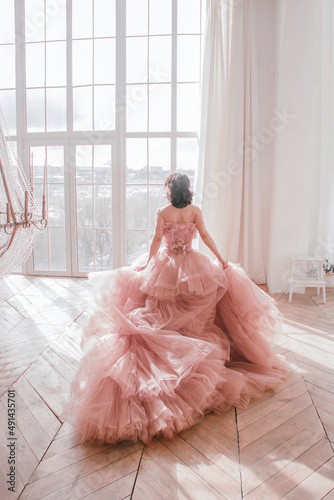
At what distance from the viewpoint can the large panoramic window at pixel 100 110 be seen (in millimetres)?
5328

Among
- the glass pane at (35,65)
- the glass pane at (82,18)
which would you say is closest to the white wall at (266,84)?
the glass pane at (82,18)

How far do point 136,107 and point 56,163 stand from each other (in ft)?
4.39

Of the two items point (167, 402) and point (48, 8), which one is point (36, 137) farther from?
point (167, 402)

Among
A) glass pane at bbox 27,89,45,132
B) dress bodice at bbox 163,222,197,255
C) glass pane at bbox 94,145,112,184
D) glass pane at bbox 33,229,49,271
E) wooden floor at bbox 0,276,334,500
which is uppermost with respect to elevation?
glass pane at bbox 27,89,45,132

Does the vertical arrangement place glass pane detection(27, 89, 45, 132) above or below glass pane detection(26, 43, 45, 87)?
below

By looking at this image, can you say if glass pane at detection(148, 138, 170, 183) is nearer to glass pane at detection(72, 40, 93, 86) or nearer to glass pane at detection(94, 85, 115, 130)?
glass pane at detection(94, 85, 115, 130)

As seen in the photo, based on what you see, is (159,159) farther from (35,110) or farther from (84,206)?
(35,110)

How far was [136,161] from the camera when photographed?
549 centimetres

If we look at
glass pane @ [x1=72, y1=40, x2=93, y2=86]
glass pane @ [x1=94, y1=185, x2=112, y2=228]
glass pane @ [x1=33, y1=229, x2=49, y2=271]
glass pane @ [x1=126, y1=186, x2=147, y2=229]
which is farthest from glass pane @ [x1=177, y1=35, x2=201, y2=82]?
glass pane @ [x1=33, y1=229, x2=49, y2=271]

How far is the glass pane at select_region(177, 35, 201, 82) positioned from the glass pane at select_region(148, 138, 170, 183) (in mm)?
869

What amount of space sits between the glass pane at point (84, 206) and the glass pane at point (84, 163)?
14 centimetres

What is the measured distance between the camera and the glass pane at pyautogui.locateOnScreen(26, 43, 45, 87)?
5.54 metres

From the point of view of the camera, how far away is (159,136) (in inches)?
212

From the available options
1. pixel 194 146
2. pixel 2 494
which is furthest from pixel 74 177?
pixel 2 494
